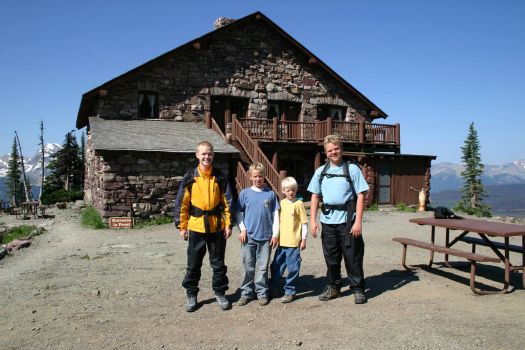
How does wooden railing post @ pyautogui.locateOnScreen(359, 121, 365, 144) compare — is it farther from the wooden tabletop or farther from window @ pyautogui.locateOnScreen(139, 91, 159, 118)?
the wooden tabletop

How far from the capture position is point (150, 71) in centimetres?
1608

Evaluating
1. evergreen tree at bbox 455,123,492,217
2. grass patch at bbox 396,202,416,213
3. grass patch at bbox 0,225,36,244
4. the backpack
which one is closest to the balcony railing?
grass patch at bbox 396,202,416,213

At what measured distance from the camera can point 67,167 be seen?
40031mm

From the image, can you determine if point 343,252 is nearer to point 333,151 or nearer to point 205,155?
point 333,151

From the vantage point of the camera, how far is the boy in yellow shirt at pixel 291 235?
5.16 meters

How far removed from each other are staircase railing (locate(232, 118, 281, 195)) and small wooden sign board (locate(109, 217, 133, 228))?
447 centimetres

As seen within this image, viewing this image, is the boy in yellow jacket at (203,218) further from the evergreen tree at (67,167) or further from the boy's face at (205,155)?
the evergreen tree at (67,167)

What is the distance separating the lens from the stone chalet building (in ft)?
43.0

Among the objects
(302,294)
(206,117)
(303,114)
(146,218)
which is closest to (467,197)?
(303,114)

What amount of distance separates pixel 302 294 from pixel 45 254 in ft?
20.1

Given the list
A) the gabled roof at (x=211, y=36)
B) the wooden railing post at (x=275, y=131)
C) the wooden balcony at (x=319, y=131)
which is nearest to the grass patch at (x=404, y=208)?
the wooden balcony at (x=319, y=131)

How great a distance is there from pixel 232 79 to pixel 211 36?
1.91 metres

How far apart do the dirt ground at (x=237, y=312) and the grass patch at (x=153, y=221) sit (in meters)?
5.05

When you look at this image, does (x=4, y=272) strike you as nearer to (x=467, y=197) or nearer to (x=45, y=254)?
(x=45, y=254)
